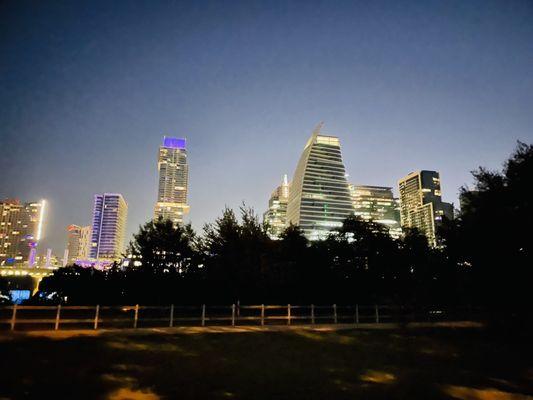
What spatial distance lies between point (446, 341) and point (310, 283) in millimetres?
13106

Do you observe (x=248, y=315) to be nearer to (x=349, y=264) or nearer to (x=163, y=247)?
(x=349, y=264)

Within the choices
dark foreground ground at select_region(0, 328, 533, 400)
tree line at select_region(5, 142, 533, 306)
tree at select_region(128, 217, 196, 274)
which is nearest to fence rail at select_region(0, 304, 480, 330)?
tree line at select_region(5, 142, 533, 306)

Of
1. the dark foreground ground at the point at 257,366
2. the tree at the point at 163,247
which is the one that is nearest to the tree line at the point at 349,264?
the tree at the point at 163,247

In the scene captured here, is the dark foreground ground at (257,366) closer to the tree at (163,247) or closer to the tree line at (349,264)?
the tree line at (349,264)

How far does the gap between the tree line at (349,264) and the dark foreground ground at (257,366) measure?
3.87 metres

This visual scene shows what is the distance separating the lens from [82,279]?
122 ft

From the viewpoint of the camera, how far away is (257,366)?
13.7 meters

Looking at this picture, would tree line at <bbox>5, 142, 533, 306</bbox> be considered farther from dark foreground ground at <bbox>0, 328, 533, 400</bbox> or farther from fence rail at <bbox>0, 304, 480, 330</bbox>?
dark foreground ground at <bbox>0, 328, 533, 400</bbox>

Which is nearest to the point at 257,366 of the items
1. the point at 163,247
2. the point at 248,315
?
the point at 248,315

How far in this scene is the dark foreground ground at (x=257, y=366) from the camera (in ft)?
36.6

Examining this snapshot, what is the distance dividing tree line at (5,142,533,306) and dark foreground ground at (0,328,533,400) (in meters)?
3.87

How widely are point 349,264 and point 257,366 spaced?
24283 millimetres

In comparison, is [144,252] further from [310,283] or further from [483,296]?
[483,296]

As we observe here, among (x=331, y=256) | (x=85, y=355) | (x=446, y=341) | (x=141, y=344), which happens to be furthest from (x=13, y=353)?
(x=331, y=256)
